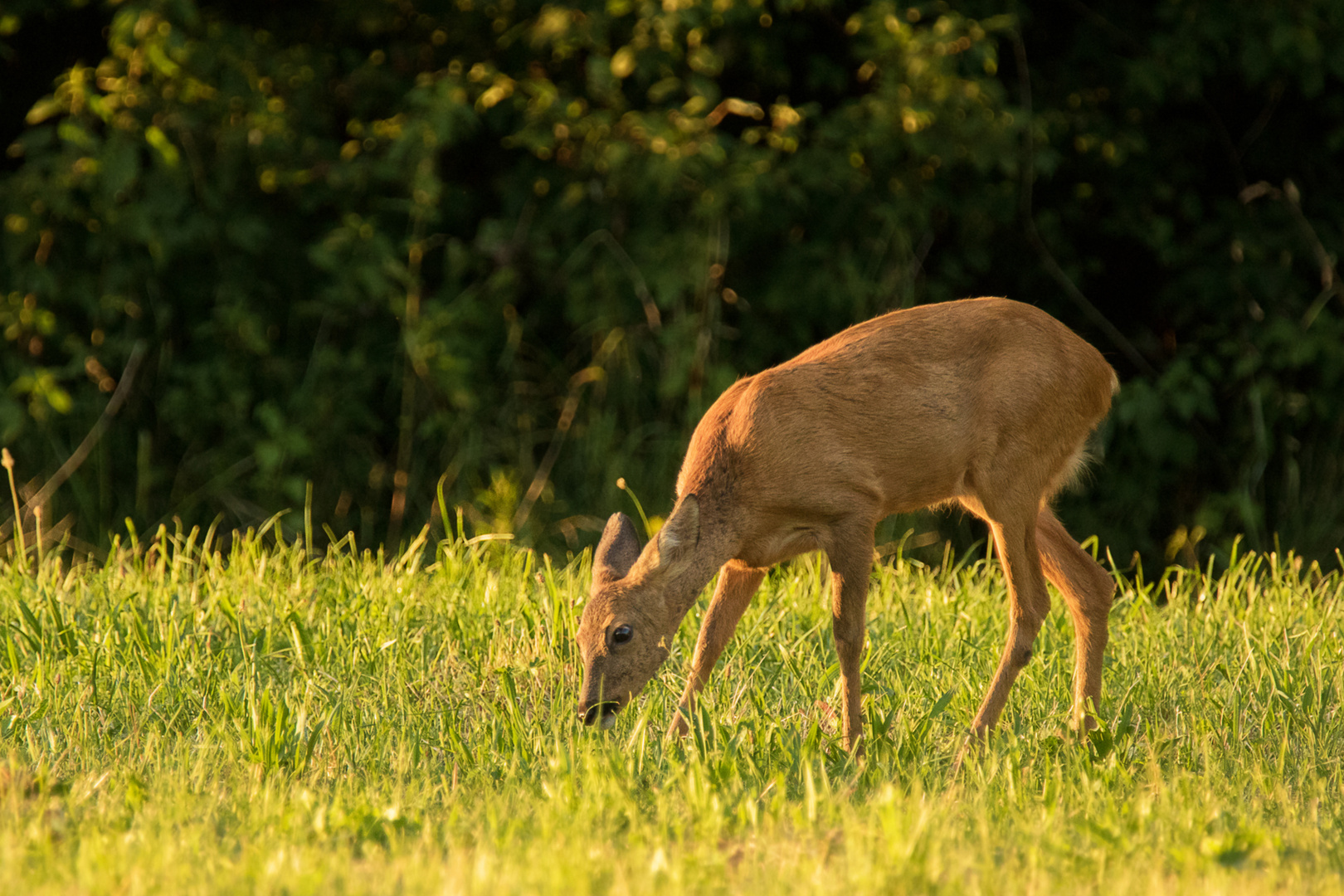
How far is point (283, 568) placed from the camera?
6.76 meters

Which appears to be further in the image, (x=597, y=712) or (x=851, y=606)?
(x=851, y=606)

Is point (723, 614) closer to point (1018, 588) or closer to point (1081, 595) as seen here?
point (1018, 588)

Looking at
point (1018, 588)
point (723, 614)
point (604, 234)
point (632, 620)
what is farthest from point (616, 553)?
point (604, 234)

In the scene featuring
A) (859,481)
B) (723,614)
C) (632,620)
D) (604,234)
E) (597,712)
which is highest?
(859,481)

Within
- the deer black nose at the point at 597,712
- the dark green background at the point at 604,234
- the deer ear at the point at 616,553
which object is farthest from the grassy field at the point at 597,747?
the dark green background at the point at 604,234

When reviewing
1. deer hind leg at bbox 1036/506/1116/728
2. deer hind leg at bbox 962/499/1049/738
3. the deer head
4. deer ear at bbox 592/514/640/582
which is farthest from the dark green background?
the deer head

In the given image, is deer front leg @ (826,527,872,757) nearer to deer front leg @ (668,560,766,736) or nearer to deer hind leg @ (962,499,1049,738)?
deer front leg @ (668,560,766,736)

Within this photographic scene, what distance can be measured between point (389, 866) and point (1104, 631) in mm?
2884

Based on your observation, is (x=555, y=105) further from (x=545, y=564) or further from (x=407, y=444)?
(x=545, y=564)

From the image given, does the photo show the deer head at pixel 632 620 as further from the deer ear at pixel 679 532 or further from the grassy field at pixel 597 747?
the grassy field at pixel 597 747

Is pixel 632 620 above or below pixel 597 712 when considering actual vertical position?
above

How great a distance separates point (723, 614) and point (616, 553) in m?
0.47

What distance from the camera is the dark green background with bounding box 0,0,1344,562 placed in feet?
29.0

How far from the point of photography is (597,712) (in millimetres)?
4723
